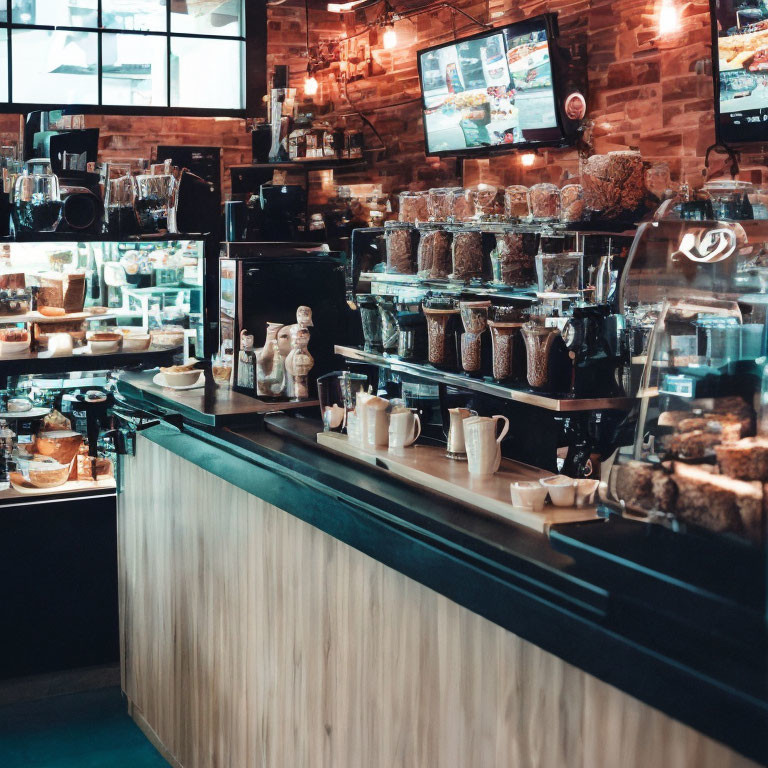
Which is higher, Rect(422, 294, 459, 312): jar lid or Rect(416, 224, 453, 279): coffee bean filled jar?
Rect(416, 224, 453, 279): coffee bean filled jar

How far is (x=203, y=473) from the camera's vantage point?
2963 mm

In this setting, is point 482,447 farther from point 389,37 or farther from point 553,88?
point 389,37

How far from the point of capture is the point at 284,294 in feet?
11.0

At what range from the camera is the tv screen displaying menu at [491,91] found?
227 inches

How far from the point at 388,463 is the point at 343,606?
0.34 m

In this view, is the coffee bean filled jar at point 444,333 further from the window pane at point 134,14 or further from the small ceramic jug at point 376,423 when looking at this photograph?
the window pane at point 134,14

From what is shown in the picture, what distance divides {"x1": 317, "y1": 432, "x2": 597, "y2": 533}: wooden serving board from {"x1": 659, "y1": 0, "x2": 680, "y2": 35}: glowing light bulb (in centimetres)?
356

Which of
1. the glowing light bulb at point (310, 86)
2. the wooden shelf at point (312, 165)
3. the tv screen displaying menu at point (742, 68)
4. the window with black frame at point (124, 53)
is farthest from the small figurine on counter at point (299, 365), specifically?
the glowing light bulb at point (310, 86)

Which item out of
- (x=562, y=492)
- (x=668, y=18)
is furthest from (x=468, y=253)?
(x=668, y=18)

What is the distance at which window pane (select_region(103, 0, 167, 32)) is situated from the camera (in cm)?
761

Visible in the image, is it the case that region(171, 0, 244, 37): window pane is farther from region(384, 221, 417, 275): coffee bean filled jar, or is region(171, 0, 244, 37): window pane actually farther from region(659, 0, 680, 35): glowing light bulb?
region(384, 221, 417, 275): coffee bean filled jar

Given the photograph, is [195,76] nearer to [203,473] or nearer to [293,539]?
[203,473]

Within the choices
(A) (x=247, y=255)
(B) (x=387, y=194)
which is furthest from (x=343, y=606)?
(B) (x=387, y=194)

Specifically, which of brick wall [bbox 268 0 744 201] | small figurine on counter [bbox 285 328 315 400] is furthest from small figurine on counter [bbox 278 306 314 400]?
brick wall [bbox 268 0 744 201]
